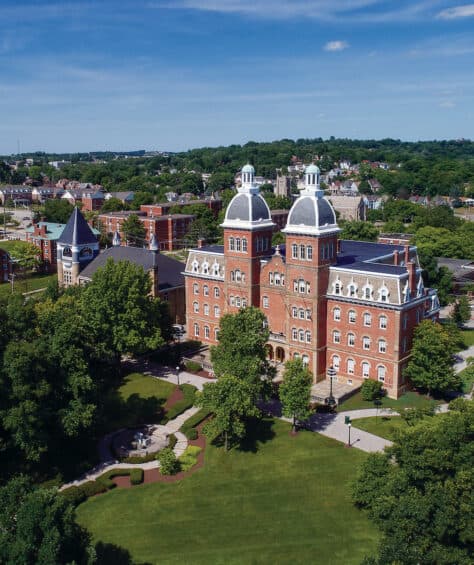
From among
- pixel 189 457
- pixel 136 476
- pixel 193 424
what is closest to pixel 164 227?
pixel 193 424

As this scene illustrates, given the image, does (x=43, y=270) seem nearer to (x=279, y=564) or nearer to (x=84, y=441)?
(x=84, y=441)

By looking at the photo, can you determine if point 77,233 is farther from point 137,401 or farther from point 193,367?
point 137,401

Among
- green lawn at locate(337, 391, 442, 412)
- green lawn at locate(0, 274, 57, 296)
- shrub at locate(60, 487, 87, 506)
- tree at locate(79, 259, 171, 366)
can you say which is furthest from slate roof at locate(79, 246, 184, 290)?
shrub at locate(60, 487, 87, 506)

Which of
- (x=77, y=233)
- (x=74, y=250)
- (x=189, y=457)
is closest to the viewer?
(x=189, y=457)

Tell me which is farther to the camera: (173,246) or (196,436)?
(173,246)

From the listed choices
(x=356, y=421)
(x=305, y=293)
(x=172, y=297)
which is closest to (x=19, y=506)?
(x=356, y=421)

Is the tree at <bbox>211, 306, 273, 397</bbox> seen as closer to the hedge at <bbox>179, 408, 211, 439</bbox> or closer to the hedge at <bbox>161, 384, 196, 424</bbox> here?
the hedge at <bbox>179, 408, 211, 439</bbox>
